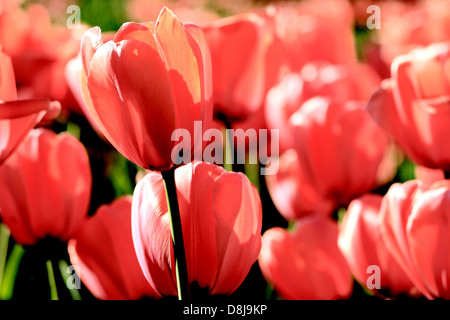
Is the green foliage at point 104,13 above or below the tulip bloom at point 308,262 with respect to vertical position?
above

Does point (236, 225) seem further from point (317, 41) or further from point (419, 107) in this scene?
point (317, 41)

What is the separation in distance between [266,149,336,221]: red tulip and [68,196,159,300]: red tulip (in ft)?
0.52

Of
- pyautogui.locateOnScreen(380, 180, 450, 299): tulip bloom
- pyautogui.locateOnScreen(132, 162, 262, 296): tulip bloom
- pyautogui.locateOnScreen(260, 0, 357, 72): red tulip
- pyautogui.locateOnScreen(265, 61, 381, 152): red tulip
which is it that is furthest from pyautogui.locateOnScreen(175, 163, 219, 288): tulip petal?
pyautogui.locateOnScreen(260, 0, 357, 72): red tulip

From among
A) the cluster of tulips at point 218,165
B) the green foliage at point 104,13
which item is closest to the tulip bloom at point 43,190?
the cluster of tulips at point 218,165

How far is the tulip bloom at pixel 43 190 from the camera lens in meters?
0.39

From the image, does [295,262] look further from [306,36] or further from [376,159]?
[306,36]

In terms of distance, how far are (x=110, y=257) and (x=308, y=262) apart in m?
0.14

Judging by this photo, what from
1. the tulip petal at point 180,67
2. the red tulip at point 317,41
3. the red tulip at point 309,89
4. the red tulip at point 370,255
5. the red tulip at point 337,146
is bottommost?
the red tulip at point 370,255

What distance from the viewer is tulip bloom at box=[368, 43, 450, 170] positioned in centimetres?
40

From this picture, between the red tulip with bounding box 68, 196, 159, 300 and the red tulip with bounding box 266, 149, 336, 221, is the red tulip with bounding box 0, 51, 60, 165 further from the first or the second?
the red tulip with bounding box 266, 149, 336, 221

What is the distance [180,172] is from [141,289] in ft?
0.34

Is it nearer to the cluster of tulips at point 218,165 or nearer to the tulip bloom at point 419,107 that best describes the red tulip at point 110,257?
the cluster of tulips at point 218,165

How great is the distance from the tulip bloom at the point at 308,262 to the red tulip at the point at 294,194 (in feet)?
0.16
